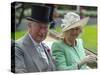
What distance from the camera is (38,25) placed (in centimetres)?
350

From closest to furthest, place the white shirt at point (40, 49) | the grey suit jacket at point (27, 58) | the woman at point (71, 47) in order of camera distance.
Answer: the grey suit jacket at point (27, 58) < the white shirt at point (40, 49) < the woman at point (71, 47)

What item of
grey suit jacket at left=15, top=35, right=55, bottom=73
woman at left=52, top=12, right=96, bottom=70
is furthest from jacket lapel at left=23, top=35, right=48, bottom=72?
woman at left=52, top=12, right=96, bottom=70

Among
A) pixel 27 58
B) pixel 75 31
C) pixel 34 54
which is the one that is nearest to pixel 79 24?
pixel 75 31

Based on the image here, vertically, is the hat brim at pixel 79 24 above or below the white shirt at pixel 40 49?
above

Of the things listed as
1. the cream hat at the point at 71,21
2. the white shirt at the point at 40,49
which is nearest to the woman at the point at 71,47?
the cream hat at the point at 71,21

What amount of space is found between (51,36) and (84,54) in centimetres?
53

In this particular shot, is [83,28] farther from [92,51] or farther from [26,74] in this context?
[26,74]

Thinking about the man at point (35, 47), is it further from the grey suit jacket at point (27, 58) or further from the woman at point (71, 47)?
the woman at point (71, 47)

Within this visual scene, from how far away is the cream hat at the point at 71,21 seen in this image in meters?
3.67

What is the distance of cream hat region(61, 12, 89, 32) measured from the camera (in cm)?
367

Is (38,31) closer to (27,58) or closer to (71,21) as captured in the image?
(27,58)

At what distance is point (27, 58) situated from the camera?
11.3 ft

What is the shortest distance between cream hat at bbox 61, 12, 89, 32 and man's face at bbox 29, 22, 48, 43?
26cm

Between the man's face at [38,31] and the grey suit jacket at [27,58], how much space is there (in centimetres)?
8
